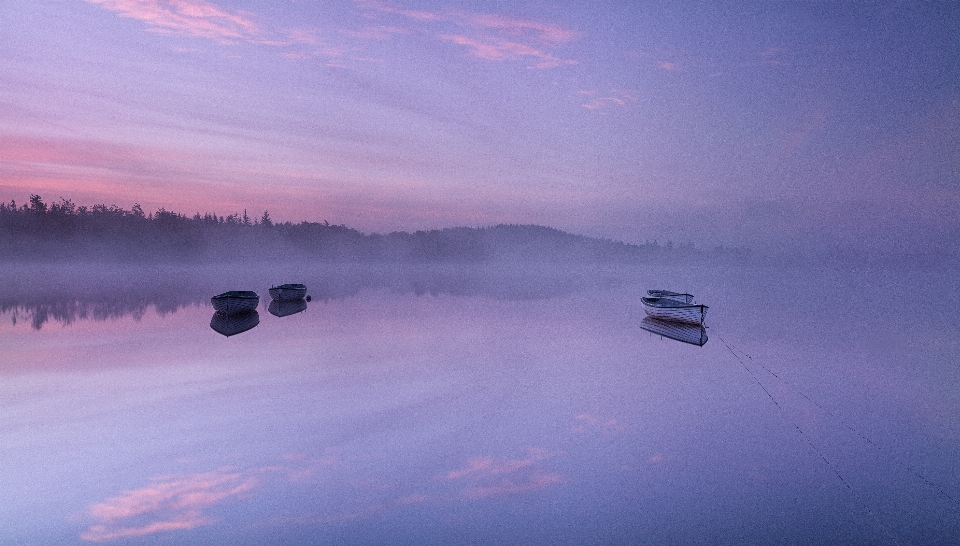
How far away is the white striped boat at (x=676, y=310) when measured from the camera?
35.3 meters

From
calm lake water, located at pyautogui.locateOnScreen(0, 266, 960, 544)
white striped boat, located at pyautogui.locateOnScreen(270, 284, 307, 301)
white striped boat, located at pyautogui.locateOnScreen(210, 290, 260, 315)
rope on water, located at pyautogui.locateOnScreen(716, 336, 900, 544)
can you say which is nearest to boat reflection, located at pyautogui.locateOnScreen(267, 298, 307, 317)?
white striped boat, located at pyautogui.locateOnScreen(270, 284, 307, 301)

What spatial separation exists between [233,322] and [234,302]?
8.02 ft

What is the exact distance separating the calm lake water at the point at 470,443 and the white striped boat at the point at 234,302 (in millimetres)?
9159

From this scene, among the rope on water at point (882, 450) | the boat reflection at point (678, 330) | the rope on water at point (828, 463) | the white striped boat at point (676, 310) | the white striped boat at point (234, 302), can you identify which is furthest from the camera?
the white striped boat at point (234, 302)

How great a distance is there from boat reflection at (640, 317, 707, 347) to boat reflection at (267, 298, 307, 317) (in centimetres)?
3059

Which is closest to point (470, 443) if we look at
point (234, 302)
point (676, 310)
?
point (676, 310)

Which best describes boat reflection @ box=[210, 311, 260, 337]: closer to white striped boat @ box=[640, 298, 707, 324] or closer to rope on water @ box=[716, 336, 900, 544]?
rope on water @ box=[716, 336, 900, 544]

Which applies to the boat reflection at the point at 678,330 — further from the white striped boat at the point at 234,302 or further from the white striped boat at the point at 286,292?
the white striped boat at the point at 286,292

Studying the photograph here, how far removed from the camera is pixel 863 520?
9.77 metres

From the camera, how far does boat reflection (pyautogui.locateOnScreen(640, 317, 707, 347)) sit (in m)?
33.5

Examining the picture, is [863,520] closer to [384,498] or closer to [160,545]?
[384,498]

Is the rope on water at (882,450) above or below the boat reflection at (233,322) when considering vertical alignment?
above

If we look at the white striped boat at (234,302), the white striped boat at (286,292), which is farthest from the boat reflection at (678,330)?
the white striped boat at (286,292)

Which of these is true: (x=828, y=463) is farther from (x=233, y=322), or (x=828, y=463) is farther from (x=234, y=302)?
(x=234, y=302)
